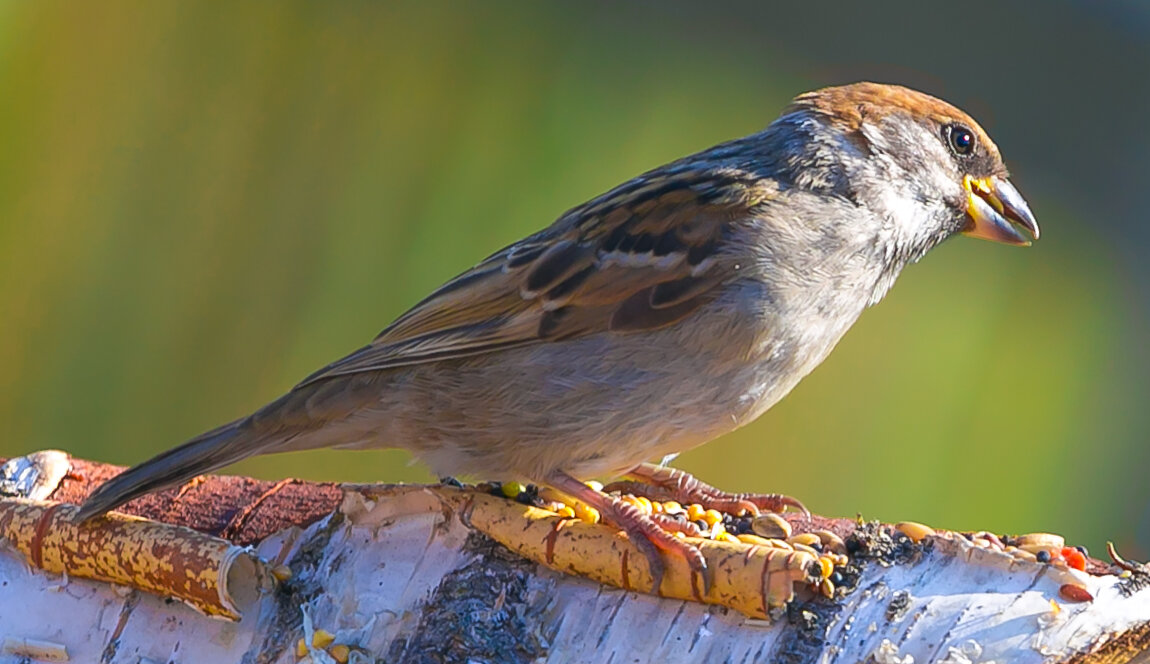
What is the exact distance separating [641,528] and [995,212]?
1.04m

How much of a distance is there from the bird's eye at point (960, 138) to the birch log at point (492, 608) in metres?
0.80

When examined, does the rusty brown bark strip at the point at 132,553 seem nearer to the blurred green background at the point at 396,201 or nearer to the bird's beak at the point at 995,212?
the bird's beak at the point at 995,212

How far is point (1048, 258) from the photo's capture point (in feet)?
11.8

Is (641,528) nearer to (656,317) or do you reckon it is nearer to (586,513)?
(586,513)

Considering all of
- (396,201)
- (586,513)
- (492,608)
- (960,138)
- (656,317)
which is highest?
(960,138)

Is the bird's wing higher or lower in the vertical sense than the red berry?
higher

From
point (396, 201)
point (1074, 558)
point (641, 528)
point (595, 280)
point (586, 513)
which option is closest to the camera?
point (1074, 558)

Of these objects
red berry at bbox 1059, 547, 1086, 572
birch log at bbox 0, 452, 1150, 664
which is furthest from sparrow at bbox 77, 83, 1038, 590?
red berry at bbox 1059, 547, 1086, 572

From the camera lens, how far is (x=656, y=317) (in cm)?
192

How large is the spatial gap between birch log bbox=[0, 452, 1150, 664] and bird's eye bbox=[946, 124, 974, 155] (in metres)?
0.80

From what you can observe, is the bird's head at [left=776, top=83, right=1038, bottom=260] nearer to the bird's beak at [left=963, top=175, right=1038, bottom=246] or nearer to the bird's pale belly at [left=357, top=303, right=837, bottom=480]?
the bird's beak at [left=963, top=175, right=1038, bottom=246]

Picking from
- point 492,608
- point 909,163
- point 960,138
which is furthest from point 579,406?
point 960,138

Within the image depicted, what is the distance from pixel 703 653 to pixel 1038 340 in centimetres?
251

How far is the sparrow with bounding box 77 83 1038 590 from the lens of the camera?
1876 mm
